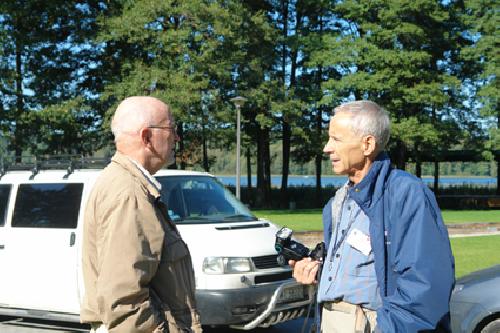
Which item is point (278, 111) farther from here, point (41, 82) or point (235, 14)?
point (41, 82)

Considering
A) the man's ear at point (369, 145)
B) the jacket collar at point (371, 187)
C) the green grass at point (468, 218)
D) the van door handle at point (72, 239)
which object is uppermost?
the man's ear at point (369, 145)

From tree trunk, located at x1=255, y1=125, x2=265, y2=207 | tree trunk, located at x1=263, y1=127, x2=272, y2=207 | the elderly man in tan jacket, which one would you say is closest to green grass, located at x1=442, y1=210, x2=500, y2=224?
tree trunk, located at x1=255, y1=125, x2=265, y2=207

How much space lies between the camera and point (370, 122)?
3111mm

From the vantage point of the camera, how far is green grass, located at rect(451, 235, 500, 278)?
12359 mm

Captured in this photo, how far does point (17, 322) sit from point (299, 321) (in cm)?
386

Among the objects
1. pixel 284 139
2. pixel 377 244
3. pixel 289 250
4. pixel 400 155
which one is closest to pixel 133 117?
pixel 377 244

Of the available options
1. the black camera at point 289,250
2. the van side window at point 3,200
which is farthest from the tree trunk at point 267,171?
the black camera at point 289,250

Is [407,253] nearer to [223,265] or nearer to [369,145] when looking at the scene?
[369,145]

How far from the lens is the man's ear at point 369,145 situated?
10.2ft

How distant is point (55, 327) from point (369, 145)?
659 centimetres

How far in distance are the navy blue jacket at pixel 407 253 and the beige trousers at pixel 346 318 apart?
256 millimetres

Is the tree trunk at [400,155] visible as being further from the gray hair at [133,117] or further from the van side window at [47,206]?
the gray hair at [133,117]

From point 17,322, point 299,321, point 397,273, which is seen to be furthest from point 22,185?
point 397,273

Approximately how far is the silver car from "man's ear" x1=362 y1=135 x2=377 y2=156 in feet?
10.1
